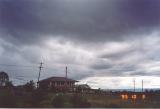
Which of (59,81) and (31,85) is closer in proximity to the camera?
(31,85)

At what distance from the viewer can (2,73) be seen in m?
28.3

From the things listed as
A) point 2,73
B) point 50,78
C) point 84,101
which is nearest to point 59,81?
point 50,78

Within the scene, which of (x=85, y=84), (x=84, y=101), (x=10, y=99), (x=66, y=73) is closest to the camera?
(x=10, y=99)

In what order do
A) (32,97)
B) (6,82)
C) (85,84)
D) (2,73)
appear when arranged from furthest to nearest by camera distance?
(85,84) < (2,73) < (6,82) < (32,97)

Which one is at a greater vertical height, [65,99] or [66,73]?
[66,73]

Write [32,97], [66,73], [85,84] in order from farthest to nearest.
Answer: [85,84]
[66,73]
[32,97]

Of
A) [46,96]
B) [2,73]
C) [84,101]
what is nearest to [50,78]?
[2,73]

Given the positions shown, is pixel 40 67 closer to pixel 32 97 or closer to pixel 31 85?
pixel 31 85

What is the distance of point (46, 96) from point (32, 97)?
38.7 inches

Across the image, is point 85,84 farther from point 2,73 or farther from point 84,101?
point 84,101

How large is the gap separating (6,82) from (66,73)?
9.96 m

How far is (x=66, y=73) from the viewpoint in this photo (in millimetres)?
34375

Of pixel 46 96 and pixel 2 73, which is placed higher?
pixel 2 73

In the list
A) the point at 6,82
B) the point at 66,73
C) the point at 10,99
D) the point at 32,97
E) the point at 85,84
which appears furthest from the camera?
the point at 85,84
